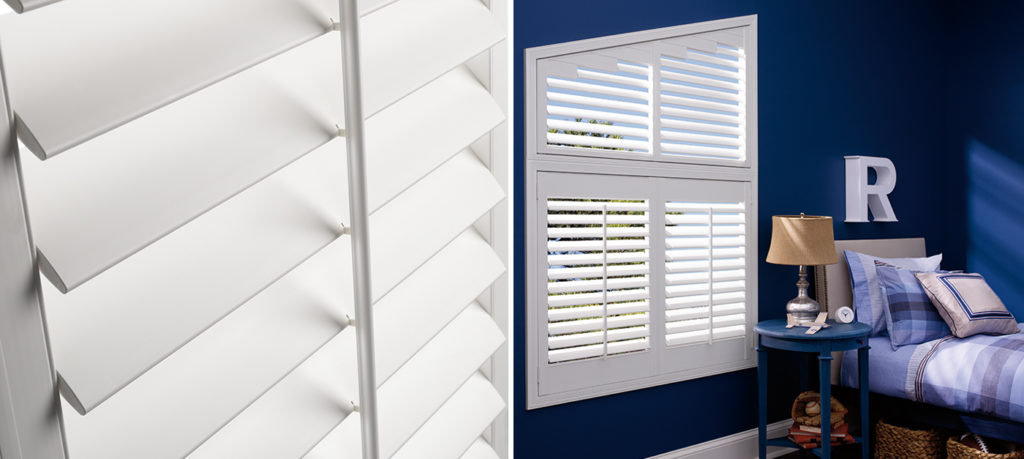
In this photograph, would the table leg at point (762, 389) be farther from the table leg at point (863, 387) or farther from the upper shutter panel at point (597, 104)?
the upper shutter panel at point (597, 104)

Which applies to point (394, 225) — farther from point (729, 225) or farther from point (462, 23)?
point (729, 225)

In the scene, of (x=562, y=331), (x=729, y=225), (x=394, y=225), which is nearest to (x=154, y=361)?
(x=394, y=225)

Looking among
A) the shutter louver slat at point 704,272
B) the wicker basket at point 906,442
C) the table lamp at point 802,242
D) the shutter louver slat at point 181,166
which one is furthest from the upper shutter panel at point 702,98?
the shutter louver slat at point 181,166

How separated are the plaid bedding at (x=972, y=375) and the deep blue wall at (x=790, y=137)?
2.19ft

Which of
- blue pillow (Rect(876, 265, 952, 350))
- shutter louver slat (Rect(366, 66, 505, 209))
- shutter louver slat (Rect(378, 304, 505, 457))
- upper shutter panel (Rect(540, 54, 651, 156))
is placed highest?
upper shutter panel (Rect(540, 54, 651, 156))

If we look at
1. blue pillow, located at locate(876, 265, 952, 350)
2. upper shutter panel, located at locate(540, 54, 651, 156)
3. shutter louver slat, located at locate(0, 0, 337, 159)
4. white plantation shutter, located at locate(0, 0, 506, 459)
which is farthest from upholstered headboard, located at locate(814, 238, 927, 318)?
shutter louver slat, located at locate(0, 0, 337, 159)

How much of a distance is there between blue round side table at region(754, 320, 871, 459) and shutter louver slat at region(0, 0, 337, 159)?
9.83 feet

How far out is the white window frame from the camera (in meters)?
2.45

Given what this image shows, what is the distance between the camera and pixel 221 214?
0.20 meters

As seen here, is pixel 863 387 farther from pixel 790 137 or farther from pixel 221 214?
pixel 221 214

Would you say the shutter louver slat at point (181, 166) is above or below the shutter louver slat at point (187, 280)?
above

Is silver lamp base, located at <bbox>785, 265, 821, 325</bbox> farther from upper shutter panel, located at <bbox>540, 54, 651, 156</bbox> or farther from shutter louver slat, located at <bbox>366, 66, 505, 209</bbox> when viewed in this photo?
shutter louver slat, located at <bbox>366, 66, 505, 209</bbox>

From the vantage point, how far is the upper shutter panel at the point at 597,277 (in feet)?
8.22

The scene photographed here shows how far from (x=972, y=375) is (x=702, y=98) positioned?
→ 179 centimetres
